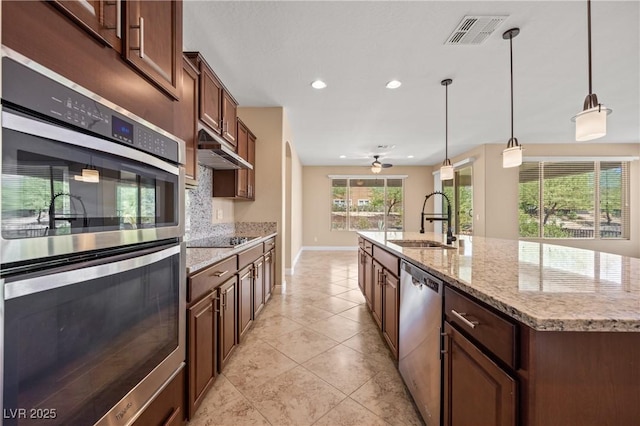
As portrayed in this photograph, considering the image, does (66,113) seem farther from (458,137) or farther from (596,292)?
(458,137)

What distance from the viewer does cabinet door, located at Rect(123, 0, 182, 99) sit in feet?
2.95

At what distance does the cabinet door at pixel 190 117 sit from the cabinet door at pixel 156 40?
599mm

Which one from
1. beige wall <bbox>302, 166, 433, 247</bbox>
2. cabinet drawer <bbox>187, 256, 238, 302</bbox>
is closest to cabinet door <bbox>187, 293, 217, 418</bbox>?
cabinet drawer <bbox>187, 256, 238, 302</bbox>

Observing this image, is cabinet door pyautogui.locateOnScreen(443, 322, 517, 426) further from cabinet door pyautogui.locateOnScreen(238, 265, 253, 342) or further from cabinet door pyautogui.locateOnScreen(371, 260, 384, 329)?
cabinet door pyautogui.locateOnScreen(238, 265, 253, 342)

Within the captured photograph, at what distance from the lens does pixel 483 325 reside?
2.91 ft

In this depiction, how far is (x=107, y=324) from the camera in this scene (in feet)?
2.56

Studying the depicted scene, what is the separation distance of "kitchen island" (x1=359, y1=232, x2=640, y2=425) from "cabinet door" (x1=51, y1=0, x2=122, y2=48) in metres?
1.42

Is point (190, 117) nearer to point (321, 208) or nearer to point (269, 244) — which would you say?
point (269, 244)

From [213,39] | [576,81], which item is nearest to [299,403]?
[213,39]

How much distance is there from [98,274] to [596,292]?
1.54 m

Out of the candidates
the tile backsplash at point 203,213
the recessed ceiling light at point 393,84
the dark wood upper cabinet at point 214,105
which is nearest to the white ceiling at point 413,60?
the recessed ceiling light at point 393,84

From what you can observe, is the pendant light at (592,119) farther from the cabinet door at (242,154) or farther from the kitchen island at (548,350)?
the cabinet door at (242,154)

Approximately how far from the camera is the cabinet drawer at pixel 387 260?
1.89m

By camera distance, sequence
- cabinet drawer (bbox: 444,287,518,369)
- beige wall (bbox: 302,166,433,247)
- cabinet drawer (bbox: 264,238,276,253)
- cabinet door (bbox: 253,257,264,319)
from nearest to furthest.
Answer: cabinet drawer (bbox: 444,287,518,369), cabinet door (bbox: 253,257,264,319), cabinet drawer (bbox: 264,238,276,253), beige wall (bbox: 302,166,433,247)
